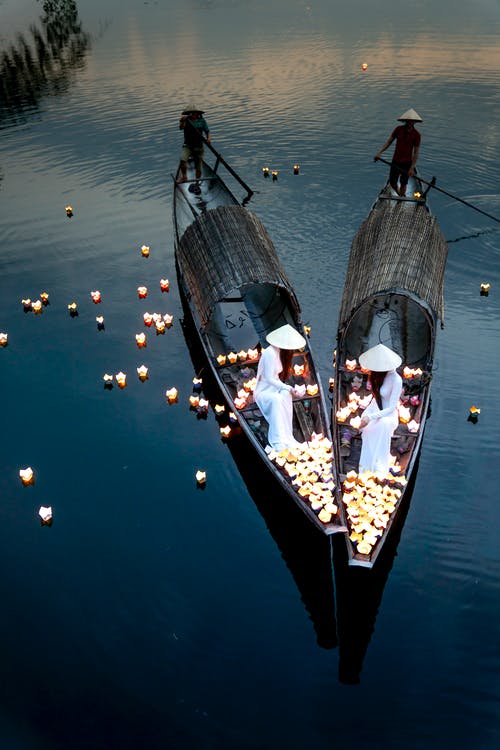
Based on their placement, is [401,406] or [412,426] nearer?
[412,426]

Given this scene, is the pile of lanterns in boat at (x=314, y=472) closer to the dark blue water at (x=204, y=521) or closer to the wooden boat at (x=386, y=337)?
the wooden boat at (x=386, y=337)

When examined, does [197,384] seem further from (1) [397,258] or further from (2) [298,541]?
(1) [397,258]

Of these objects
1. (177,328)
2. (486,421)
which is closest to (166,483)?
(177,328)

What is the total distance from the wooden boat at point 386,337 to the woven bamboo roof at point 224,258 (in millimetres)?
1446

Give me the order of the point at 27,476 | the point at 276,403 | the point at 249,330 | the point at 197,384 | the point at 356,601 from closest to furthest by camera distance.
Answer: the point at 356,601 → the point at 276,403 → the point at 27,476 → the point at 197,384 → the point at 249,330

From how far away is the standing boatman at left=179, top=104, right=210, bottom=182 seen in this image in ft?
44.0

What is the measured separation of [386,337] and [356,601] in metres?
4.91

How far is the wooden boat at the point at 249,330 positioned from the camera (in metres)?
7.32

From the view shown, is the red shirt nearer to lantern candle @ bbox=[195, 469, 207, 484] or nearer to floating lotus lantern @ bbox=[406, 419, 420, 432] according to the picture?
floating lotus lantern @ bbox=[406, 419, 420, 432]

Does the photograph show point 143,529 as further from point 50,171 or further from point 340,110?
point 340,110

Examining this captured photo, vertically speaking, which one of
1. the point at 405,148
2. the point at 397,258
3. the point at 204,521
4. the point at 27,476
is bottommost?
the point at 204,521

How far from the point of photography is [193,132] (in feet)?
44.2

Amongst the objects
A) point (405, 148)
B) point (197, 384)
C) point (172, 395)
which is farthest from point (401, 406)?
point (405, 148)

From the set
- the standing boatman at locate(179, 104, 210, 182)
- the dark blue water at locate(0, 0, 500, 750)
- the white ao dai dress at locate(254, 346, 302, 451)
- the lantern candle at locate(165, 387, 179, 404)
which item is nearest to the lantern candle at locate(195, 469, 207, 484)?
the dark blue water at locate(0, 0, 500, 750)
